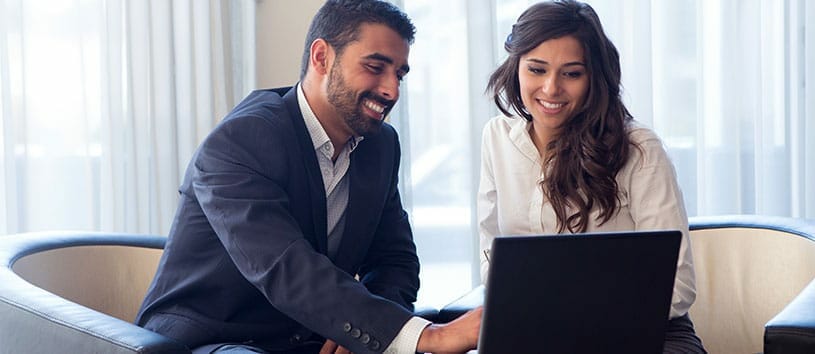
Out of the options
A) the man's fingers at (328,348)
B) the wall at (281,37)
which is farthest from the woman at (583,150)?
the wall at (281,37)

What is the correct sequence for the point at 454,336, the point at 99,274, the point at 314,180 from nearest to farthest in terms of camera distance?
1. the point at 454,336
2. the point at 314,180
3. the point at 99,274

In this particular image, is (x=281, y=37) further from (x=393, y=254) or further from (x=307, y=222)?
(x=307, y=222)

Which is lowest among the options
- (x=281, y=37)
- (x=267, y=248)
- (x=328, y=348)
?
(x=328, y=348)

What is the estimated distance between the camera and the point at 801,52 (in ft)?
10.7

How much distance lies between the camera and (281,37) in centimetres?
343

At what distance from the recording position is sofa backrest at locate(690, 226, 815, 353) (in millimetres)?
2375

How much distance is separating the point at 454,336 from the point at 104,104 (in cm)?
191

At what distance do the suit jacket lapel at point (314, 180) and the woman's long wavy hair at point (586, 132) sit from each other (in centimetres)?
52

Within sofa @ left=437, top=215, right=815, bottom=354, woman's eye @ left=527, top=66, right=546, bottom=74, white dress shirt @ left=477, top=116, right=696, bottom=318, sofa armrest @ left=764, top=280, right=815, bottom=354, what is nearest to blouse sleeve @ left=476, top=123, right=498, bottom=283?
white dress shirt @ left=477, top=116, right=696, bottom=318

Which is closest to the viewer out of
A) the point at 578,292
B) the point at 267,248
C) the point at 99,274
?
the point at 578,292

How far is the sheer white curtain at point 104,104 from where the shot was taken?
10.3 feet

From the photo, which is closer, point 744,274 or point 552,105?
point 552,105

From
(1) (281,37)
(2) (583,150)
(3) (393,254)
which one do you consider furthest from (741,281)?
(1) (281,37)

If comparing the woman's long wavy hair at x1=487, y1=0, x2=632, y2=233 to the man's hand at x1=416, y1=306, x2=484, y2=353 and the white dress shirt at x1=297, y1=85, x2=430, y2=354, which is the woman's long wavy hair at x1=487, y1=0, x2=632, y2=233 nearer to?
the white dress shirt at x1=297, y1=85, x2=430, y2=354
